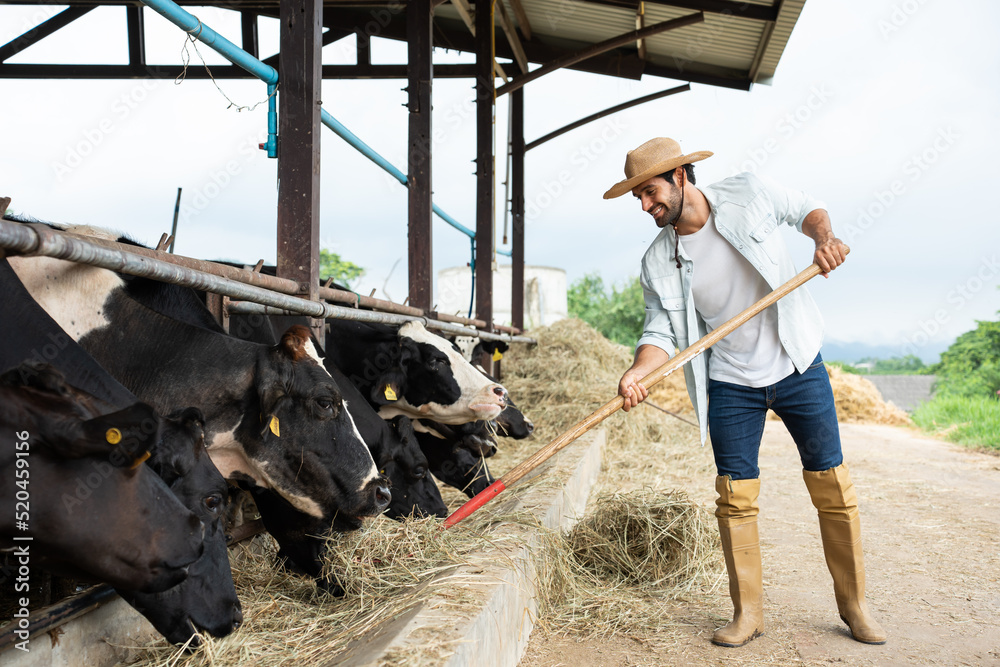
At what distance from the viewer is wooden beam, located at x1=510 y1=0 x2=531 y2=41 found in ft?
26.2

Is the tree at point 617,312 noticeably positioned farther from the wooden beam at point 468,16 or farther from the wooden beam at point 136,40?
the wooden beam at point 136,40

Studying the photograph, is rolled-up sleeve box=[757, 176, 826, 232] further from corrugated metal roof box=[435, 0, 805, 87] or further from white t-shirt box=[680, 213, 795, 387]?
corrugated metal roof box=[435, 0, 805, 87]

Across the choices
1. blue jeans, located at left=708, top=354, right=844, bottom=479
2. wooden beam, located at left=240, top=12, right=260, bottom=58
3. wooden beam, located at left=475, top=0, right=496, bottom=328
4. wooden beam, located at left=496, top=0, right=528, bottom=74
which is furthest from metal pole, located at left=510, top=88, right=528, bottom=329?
blue jeans, located at left=708, top=354, right=844, bottom=479

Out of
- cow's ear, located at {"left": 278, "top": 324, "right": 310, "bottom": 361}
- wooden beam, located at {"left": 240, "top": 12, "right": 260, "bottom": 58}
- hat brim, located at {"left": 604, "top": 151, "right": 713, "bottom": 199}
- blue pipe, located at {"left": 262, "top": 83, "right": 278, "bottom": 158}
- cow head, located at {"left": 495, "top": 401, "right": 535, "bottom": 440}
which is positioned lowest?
cow head, located at {"left": 495, "top": 401, "right": 535, "bottom": 440}

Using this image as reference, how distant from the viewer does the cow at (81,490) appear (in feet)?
5.24

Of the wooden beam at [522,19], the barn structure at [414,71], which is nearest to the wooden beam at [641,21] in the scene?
the barn structure at [414,71]

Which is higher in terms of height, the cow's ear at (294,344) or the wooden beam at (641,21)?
the wooden beam at (641,21)

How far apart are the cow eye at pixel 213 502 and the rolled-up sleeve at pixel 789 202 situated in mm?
2473

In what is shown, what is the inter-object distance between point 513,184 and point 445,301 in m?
17.0

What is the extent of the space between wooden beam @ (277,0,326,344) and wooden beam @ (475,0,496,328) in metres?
4.13

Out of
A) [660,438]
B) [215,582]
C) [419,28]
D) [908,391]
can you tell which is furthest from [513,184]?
[908,391]

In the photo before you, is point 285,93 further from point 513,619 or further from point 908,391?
point 908,391

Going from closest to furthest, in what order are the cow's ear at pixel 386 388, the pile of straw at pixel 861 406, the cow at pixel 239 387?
the cow at pixel 239 387 → the cow's ear at pixel 386 388 → the pile of straw at pixel 861 406

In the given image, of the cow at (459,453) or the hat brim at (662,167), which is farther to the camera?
the cow at (459,453)
